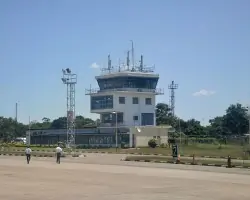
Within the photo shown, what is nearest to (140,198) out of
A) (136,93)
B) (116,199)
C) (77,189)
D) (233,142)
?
(116,199)

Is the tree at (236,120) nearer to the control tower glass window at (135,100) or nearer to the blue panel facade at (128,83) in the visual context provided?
the blue panel facade at (128,83)

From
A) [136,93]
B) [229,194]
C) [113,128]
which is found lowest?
[229,194]

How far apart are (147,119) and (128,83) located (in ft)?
28.2

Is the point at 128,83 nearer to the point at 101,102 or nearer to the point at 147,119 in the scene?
the point at 101,102

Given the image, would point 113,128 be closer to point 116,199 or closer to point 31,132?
point 31,132

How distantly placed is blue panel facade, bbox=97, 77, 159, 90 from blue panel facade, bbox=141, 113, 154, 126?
586cm

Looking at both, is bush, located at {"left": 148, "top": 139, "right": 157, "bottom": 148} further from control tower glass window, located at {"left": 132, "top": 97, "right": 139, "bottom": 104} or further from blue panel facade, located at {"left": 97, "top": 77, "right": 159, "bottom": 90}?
blue panel facade, located at {"left": 97, "top": 77, "right": 159, "bottom": 90}

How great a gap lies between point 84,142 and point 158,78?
2163 centimetres

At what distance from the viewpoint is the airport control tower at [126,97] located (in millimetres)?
103375

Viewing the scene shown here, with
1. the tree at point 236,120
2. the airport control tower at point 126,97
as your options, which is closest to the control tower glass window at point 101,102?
the airport control tower at point 126,97

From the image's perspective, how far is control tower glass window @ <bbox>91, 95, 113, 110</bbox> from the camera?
4092 inches

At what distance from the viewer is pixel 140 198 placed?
1950 centimetres

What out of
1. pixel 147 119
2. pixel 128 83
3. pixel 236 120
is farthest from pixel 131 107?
pixel 236 120

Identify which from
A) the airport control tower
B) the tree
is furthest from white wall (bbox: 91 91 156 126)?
the tree
